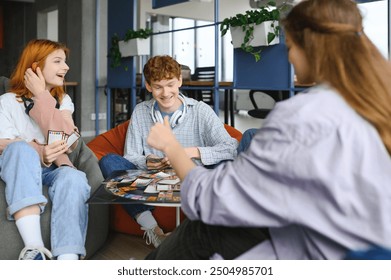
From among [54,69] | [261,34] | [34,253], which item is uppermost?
[261,34]

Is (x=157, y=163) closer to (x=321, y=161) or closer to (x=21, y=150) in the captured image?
(x=21, y=150)

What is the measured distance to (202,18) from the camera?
10320 millimetres

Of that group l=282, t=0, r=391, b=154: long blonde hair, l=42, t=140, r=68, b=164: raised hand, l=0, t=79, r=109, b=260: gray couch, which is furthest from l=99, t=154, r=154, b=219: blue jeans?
l=282, t=0, r=391, b=154: long blonde hair

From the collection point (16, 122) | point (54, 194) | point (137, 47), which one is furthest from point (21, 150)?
point (137, 47)

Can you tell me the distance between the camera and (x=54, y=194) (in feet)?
6.72

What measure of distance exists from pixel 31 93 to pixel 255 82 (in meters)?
2.19

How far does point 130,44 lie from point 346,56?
15.3ft

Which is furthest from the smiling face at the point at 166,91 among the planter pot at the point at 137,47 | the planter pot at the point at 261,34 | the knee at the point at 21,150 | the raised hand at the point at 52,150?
the planter pot at the point at 137,47

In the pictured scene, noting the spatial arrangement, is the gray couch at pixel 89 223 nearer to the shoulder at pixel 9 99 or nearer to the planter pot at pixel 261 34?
the shoulder at pixel 9 99

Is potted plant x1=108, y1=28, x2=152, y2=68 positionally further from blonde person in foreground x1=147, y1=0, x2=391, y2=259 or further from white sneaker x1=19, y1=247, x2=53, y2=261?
blonde person in foreground x1=147, y1=0, x2=391, y2=259

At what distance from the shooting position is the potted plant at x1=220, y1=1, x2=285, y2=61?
3709mm
